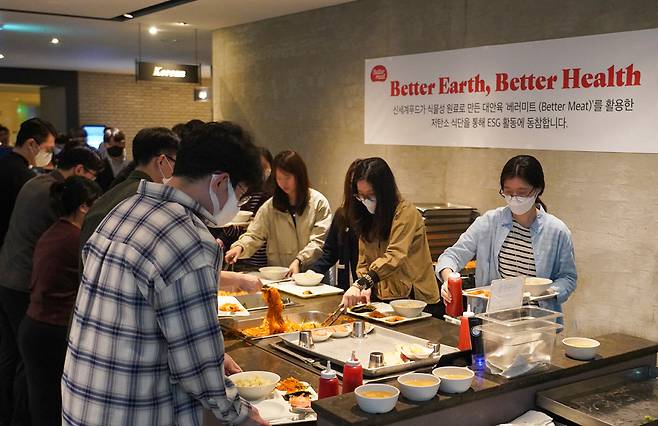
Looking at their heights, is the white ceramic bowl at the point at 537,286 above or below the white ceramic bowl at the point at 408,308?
above

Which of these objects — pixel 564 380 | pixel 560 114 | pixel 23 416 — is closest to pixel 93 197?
pixel 23 416

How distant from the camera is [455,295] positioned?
3275 mm

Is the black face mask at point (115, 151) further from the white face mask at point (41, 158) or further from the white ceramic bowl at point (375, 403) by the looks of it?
the white ceramic bowl at point (375, 403)

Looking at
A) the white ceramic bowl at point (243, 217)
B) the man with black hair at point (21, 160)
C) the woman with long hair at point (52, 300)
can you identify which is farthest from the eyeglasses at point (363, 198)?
the man with black hair at point (21, 160)

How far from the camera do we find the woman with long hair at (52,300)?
3.59m

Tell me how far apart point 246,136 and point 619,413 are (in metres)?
1.43

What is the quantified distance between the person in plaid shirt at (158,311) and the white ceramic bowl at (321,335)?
976 millimetres

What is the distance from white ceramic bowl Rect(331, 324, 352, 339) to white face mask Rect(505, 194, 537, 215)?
1.03 m

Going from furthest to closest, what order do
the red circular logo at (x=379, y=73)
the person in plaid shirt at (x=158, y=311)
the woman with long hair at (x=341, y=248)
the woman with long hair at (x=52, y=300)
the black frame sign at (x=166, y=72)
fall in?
the black frame sign at (x=166, y=72) < the red circular logo at (x=379, y=73) < the woman with long hair at (x=341, y=248) < the woman with long hair at (x=52, y=300) < the person in plaid shirt at (x=158, y=311)

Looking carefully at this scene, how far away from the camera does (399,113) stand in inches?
252

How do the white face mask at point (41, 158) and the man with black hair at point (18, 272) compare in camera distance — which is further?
the white face mask at point (41, 158)

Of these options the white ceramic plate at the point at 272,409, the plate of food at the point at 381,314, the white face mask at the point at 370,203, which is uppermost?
the white face mask at the point at 370,203

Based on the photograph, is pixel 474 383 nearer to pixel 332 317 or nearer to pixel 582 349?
pixel 582 349

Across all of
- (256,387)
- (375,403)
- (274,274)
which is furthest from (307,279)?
(375,403)
